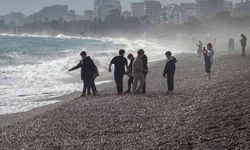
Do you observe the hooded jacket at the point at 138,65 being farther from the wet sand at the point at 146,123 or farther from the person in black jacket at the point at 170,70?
the wet sand at the point at 146,123

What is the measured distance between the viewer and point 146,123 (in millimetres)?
10922

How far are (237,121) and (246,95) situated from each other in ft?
9.39

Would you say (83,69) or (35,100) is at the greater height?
(83,69)

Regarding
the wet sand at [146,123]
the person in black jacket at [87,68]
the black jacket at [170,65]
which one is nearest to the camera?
the wet sand at [146,123]

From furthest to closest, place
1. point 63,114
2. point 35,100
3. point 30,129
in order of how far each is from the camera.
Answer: point 35,100 → point 63,114 → point 30,129

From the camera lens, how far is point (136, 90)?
16078 millimetres

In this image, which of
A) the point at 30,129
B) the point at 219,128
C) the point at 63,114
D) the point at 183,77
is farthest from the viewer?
→ the point at 183,77

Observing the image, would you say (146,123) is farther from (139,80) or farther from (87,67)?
(87,67)

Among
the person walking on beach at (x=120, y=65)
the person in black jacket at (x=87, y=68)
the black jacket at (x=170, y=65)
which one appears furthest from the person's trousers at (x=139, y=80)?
the person in black jacket at (x=87, y=68)

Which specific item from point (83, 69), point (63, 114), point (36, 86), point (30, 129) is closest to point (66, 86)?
point (36, 86)

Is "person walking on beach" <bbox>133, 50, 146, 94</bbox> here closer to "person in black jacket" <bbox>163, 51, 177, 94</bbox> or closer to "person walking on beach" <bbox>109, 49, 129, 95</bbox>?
"person walking on beach" <bbox>109, 49, 129, 95</bbox>

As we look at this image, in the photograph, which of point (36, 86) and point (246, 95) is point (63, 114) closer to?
point (246, 95)

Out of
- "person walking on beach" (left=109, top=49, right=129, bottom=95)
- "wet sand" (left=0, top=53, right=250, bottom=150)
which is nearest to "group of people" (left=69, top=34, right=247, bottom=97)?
"person walking on beach" (left=109, top=49, right=129, bottom=95)

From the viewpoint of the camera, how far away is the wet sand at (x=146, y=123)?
8883 millimetres
